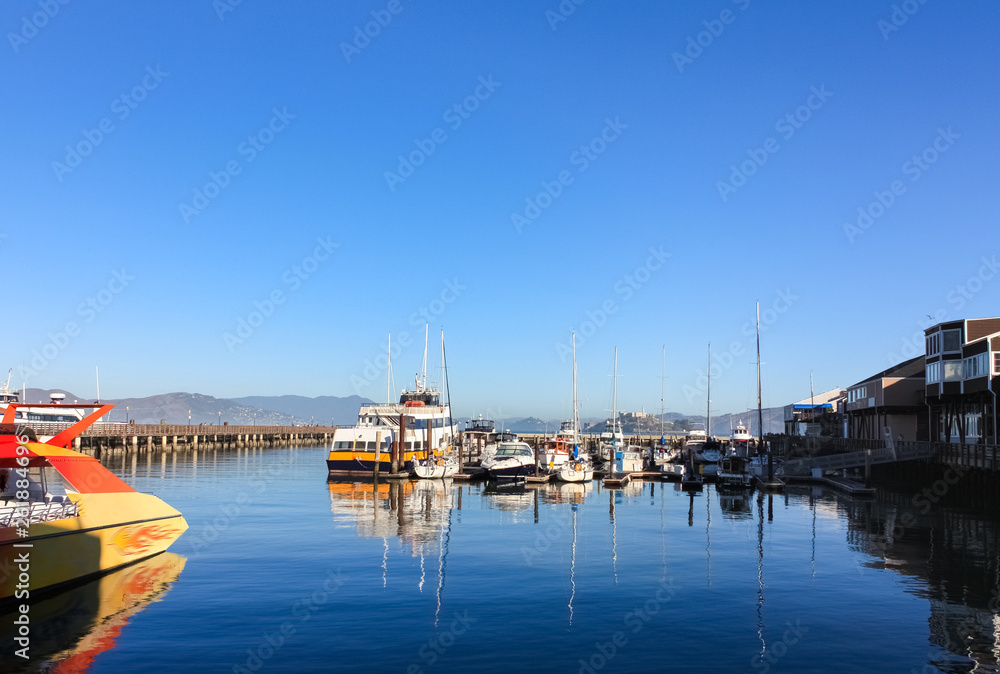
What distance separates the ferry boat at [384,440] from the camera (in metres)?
57.5

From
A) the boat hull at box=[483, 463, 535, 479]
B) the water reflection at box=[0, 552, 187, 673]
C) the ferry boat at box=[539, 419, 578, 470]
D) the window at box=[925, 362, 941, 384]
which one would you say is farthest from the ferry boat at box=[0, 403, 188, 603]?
the window at box=[925, 362, 941, 384]

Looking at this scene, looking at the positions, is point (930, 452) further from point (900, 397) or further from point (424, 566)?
point (424, 566)

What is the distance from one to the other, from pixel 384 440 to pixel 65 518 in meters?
39.6

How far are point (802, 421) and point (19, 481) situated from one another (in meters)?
108

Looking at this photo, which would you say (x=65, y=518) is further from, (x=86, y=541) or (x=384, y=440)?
(x=384, y=440)

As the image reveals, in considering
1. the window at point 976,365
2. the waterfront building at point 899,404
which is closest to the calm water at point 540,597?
the window at point 976,365

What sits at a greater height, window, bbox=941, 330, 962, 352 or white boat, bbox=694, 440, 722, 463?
window, bbox=941, 330, 962, 352

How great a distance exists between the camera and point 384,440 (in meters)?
60.2

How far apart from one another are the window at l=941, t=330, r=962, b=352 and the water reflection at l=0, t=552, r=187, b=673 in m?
50.6

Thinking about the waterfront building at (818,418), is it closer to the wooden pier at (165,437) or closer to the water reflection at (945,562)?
the water reflection at (945,562)

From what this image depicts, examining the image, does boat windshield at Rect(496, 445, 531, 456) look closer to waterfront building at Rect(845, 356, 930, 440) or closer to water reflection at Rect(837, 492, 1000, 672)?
water reflection at Rect(837, 492, 1000, 672)

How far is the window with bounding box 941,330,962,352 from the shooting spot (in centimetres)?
5162

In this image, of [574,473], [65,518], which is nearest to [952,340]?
[574,473]

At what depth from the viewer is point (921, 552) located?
28000mm
